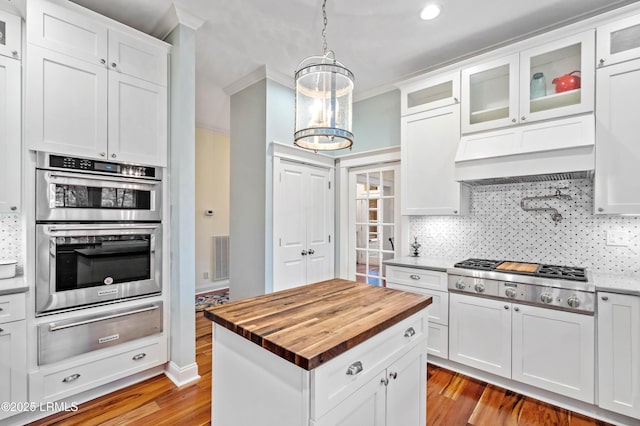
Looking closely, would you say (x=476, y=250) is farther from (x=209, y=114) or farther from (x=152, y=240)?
(x=209, y=114)

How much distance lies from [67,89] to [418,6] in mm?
2650

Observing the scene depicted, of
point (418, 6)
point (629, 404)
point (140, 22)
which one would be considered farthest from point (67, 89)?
point (629, 404)

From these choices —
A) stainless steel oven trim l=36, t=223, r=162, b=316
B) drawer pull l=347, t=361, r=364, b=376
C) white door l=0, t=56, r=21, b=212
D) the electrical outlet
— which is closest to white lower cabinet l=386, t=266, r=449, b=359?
the electrical outlet

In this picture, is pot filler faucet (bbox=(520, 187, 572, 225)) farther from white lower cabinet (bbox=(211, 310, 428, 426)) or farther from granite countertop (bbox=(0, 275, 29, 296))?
granite countertop (bbox=(0, 275, 29, 296))

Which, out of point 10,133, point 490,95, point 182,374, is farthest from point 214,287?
point 490,95

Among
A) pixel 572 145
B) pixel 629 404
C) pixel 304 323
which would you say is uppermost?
pixel 572 145

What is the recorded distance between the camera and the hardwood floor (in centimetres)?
198

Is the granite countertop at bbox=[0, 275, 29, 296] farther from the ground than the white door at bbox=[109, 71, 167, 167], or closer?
closer

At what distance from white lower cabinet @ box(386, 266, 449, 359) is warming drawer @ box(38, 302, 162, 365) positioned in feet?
7.55

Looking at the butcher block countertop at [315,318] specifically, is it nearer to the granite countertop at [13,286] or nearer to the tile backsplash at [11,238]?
the granite countertop at [13,286]

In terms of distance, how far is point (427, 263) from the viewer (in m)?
2.90

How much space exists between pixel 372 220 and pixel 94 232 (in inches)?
114

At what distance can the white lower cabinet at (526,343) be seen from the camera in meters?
2.04

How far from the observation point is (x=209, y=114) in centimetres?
465
